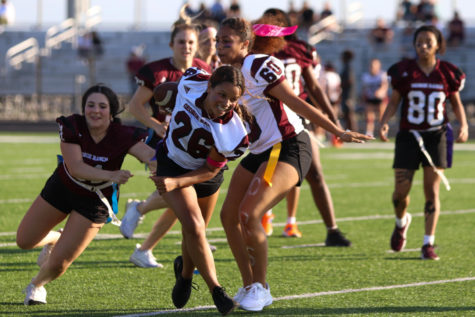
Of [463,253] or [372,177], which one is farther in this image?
[372,177]

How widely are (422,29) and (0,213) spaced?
15.6 feet

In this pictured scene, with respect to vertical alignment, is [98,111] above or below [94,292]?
above

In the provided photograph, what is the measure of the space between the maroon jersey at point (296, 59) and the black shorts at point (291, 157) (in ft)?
5.91

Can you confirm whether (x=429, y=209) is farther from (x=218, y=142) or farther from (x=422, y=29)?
(x=218, y=142)

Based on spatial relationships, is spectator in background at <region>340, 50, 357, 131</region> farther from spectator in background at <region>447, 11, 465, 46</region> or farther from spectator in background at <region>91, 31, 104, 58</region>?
spectator in background at <region>91, 31, 104, 58</region>

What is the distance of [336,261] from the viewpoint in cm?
730

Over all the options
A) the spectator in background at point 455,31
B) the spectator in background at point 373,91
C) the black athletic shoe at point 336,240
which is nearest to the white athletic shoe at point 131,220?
the black athletic shoe at point 336,240

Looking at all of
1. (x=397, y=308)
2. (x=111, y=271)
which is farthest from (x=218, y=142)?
(x=111, y=271)

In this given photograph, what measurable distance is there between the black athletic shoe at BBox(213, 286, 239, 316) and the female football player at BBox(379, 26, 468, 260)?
2.67 m

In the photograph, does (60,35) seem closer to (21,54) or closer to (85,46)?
(21,54)

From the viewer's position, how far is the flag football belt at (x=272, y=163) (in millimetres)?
5555

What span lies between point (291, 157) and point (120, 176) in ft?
3.50

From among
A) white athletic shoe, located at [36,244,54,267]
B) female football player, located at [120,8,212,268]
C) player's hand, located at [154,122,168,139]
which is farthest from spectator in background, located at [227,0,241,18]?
white athletic shoe, located at [36,244,54,267]

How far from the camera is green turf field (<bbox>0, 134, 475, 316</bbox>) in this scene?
561 cm
